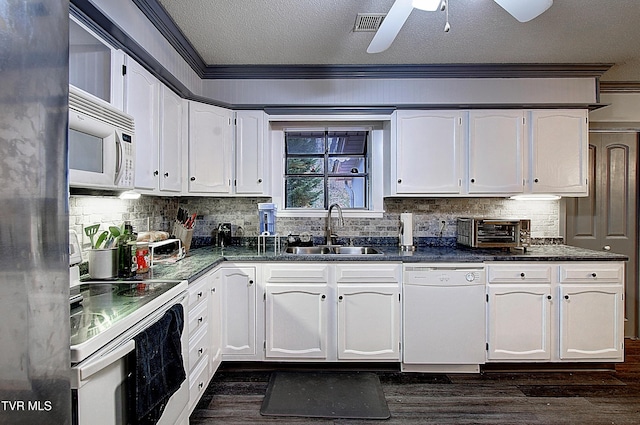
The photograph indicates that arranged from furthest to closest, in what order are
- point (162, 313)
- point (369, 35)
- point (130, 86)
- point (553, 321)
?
point (553, 321), point (369, 35), point (130, 86), point (162, 313)

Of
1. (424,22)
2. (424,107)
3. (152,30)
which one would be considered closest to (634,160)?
(424,107)

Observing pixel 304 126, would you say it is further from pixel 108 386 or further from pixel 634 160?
pixel 634 160

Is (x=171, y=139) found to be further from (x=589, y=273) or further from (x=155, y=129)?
(x=589, y=273)

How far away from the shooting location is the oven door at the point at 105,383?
1084mm

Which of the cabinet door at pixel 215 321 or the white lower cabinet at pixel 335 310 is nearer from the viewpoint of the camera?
the cabinet door at pixel 215 321

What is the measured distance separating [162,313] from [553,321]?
277cm

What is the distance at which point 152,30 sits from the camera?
2.23 m

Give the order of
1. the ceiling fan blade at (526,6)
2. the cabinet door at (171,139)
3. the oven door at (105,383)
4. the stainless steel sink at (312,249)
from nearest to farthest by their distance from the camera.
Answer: the oven door at (105,383)
the ceiling fan blade at (526,6)
the cabinet door at (171,139)
the stainless steel sink at (312,249)

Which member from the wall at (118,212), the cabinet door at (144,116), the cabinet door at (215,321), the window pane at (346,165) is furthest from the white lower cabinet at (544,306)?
the wall at (118,212)

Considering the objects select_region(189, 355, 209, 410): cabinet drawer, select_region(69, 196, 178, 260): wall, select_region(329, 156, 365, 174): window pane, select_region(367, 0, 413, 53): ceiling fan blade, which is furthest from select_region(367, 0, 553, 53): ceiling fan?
select_region(189, 355, 209, 410): cabinet drawer

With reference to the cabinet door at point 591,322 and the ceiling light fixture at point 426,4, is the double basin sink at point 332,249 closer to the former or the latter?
the cabinet door at point 591,322

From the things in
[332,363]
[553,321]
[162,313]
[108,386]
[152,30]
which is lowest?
[332,363]

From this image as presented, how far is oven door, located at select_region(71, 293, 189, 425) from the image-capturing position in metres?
1.08

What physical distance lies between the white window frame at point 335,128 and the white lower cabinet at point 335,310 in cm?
77
